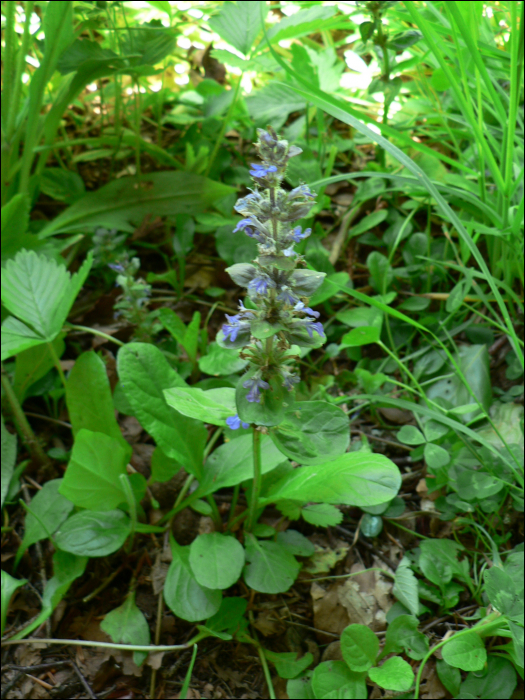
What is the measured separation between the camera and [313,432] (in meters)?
1.09

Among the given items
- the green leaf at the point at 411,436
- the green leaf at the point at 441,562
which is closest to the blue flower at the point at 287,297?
the green leaf at the point at 411,436

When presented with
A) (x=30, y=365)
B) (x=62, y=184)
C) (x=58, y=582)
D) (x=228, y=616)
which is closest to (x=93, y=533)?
(x=58, y=582)

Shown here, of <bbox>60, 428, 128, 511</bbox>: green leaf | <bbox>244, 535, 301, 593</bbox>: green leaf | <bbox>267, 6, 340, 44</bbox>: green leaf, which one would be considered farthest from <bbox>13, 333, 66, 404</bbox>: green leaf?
<bbox>267, 6, 340, 44</bbox>: green leaf

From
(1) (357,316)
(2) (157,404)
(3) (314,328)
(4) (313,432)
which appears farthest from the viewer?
(1) (357,316)

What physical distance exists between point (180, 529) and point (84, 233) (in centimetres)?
125

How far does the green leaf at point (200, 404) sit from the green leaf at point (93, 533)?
0.44 m

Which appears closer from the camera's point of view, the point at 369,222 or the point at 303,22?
the point at 303,22

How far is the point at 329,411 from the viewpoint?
1.09 meters

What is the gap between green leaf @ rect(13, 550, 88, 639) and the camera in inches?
52.4

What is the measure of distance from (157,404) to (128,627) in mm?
538

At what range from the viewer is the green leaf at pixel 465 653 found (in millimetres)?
1102

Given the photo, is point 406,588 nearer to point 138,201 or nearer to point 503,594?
point 503,594

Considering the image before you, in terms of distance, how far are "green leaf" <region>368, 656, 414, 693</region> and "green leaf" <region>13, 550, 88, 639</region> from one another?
73 centimetres

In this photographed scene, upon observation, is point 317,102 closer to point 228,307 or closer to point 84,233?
point 228,307
